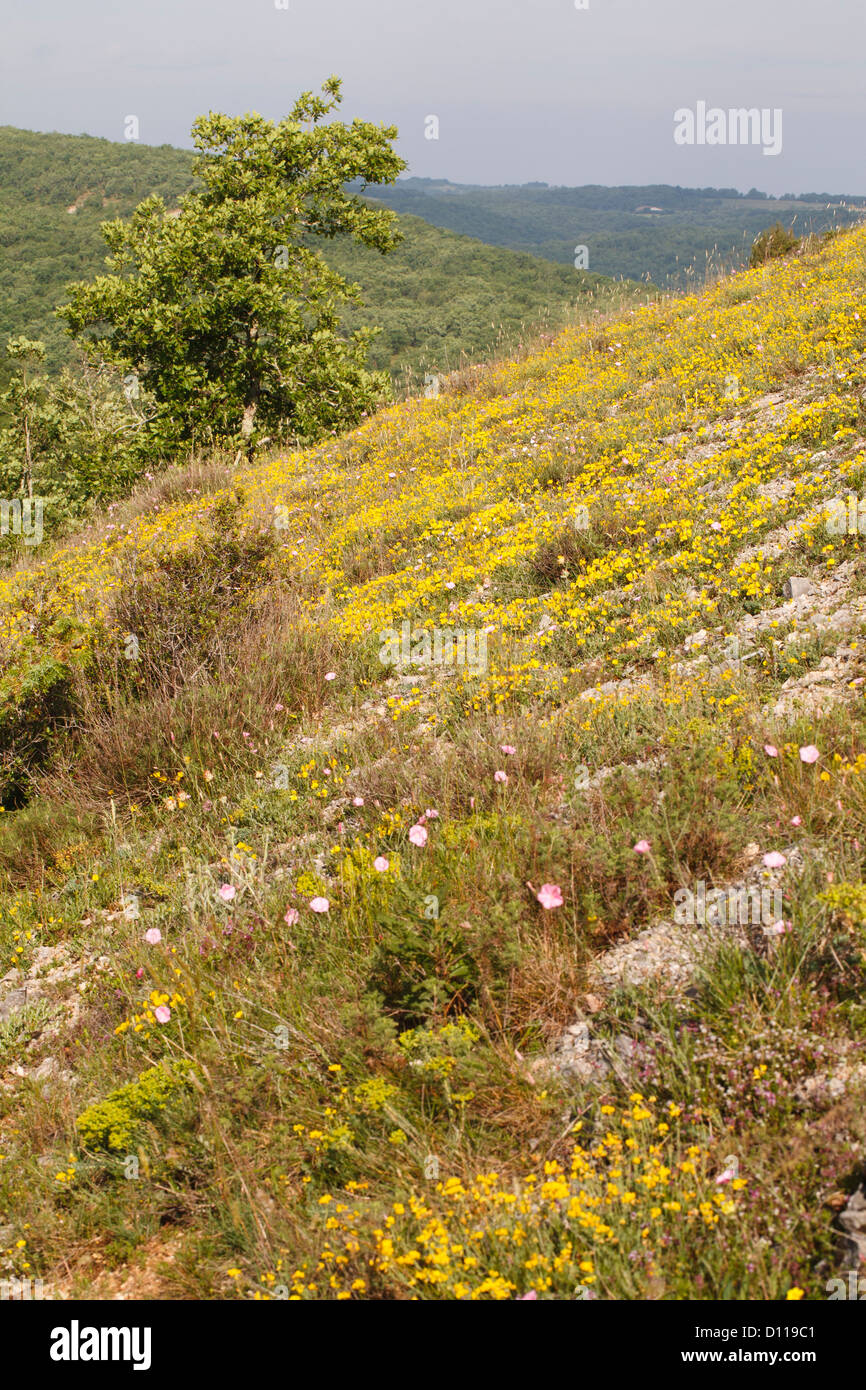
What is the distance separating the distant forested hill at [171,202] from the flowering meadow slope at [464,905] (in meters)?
32.8

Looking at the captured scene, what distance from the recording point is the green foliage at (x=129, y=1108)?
8.98 feet

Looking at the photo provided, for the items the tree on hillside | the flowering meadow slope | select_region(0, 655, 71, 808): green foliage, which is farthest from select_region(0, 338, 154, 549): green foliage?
the flowering meadow slope

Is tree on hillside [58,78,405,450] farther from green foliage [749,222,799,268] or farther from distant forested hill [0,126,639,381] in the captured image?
distant forested hill [0,126,639,381]

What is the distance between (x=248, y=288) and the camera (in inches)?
674

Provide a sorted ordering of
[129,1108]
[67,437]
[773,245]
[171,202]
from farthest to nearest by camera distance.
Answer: [171,202]
[67,437]
[773,245]
[129,1108]

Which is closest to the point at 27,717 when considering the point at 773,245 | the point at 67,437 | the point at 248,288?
the point at 248,288

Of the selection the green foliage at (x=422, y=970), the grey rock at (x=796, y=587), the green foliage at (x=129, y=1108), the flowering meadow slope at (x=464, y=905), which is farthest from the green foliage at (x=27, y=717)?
the grey rock at (x=796, y=587)

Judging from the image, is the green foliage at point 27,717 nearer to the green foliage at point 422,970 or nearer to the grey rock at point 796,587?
the green foliage at point 422,970

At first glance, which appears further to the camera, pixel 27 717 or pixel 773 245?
pixel 773 245

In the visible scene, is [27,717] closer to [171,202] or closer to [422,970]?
[422,970]

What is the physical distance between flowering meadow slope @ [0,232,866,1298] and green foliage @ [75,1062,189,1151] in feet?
0.04

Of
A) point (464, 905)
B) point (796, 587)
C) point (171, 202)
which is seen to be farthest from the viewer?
point (171, 202)

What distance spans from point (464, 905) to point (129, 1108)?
52.2 inches
